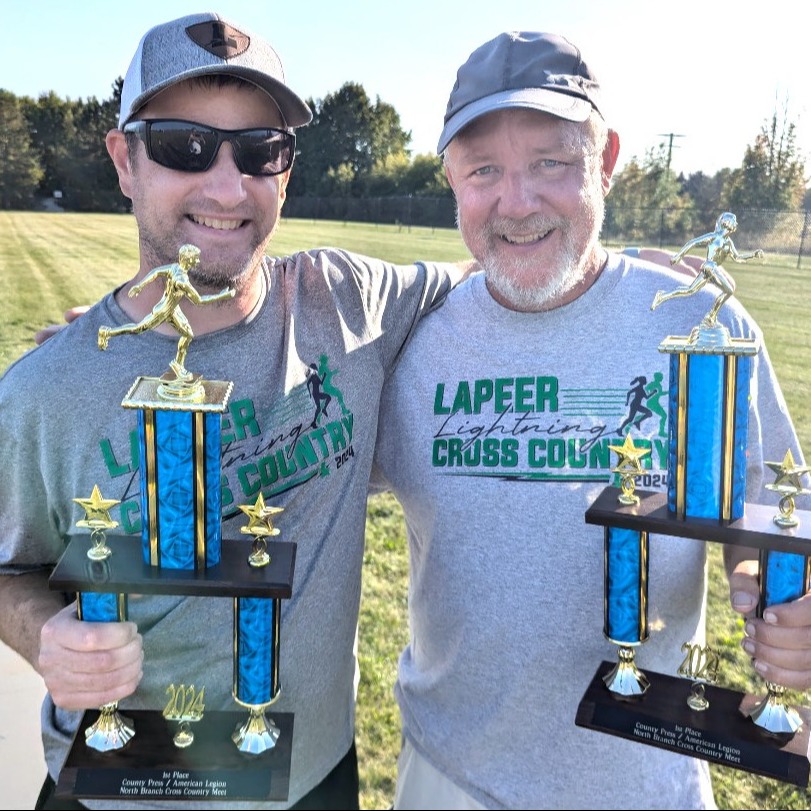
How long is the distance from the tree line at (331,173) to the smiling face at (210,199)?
8527 mm

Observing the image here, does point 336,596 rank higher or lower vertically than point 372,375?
lower

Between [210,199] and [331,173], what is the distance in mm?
36906

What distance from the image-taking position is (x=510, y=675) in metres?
2.34

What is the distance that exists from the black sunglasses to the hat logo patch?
22 cm

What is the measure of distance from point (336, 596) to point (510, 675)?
593 mm

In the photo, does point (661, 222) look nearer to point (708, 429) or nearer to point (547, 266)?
point (547, 266)

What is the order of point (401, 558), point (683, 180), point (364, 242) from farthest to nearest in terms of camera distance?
point (683, 180), point (364, 242), point (401, 558)

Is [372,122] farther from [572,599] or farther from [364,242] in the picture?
[572,599]

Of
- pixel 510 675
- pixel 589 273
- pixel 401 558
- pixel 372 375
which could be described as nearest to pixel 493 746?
pixel 510 675

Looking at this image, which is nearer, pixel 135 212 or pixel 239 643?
pixel 239 643

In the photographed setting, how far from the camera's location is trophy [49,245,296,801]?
175 centimetres

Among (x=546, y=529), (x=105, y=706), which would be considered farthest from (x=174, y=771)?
(x=546, y=529)

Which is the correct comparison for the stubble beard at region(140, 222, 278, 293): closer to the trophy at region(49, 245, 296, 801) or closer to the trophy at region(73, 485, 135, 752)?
the trophy at region(49, 245, 296, 801)

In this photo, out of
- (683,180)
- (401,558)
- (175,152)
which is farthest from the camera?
(683,180)
